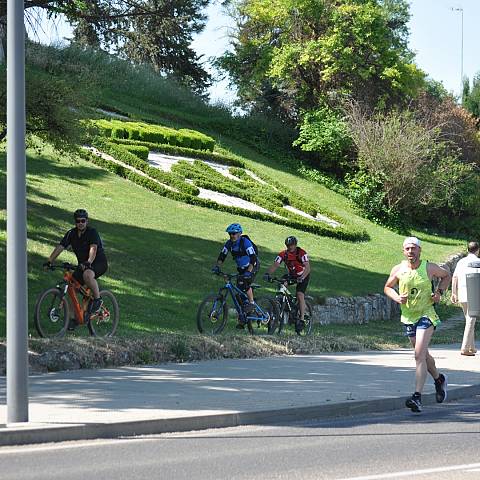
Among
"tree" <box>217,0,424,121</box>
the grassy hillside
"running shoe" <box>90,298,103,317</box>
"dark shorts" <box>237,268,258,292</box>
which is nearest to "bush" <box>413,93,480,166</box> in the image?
"tree" <box>217,0,424,121</box>

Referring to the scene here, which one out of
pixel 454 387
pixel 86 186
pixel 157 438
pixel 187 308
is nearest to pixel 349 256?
pixel 86 186

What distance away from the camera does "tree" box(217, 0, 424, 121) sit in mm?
57625

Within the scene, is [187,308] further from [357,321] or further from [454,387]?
[454,387]

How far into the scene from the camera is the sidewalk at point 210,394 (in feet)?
34.8

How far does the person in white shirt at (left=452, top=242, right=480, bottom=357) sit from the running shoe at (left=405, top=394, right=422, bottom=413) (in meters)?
6.76

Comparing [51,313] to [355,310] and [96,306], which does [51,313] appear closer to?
[96,306]

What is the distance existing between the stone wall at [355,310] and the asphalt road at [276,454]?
1572 cm

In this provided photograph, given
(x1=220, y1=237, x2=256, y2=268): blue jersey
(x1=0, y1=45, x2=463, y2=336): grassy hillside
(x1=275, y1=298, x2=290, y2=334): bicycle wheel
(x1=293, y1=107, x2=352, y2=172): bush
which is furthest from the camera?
(x1=293, y1=107, x2=352, y2=172): bush

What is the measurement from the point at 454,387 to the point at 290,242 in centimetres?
686

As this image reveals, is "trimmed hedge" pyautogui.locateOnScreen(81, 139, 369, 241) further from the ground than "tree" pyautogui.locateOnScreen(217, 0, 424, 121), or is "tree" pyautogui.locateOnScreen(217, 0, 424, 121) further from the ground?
"tree" pyautogui.locateOnScreen(217, 0, 424, 121)

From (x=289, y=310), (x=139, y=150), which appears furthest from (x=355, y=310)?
(x=139, y=150)

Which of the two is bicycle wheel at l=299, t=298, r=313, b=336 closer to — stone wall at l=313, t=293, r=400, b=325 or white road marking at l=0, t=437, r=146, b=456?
stone wall at l=313, t=293, r=400, b=325

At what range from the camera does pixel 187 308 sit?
78.9ft

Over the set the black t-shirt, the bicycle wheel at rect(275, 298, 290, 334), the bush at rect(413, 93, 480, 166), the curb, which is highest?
the bush at rect(413, 93, 480, 166)
